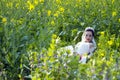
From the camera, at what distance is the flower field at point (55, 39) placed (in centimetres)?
280

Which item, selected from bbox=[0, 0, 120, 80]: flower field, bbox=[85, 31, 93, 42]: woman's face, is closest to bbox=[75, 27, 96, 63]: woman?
bbox=[85, 31, 93, 42]: woman's face

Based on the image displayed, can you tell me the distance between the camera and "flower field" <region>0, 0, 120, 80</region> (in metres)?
2.80

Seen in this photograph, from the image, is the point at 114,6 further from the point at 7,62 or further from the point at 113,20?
the point at 7,62

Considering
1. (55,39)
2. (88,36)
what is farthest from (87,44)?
(55,39)

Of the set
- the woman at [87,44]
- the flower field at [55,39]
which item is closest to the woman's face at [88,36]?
the woman at [87,44]

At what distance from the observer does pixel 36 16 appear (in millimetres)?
6617

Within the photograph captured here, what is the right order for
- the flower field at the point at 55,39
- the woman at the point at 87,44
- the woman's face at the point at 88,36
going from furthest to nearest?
1. the woman's face at the point at 88,36
2. the woman at the point at 87,44
3. the flower field at the point at 55,39

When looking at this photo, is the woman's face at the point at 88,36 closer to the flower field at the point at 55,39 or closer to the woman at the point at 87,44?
the woman at the point at 87,44

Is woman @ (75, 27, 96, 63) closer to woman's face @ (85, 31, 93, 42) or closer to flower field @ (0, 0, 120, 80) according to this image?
woman's face @ (85, 31, 93, 42)

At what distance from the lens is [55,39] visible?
310 cm

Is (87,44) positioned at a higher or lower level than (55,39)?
lower

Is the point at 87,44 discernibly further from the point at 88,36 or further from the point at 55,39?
the point at 55,39

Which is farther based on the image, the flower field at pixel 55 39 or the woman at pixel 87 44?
the woman at pixel 87 44

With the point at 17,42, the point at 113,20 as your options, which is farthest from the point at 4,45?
the point at 113,20
